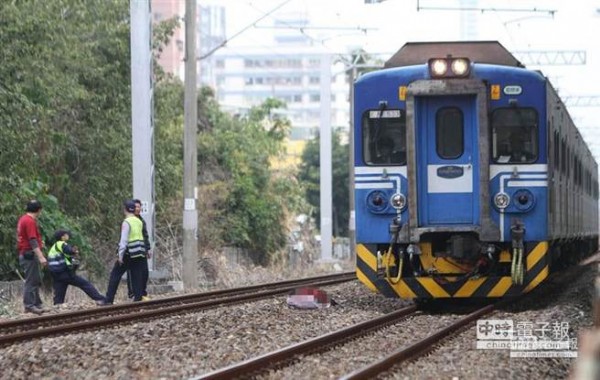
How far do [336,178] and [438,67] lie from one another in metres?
48.1

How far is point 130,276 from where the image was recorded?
52.7 feet

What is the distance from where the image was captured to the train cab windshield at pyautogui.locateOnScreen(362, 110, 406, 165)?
13.1 metres

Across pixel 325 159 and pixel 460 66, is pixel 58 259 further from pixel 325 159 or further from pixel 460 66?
pixel 325 159

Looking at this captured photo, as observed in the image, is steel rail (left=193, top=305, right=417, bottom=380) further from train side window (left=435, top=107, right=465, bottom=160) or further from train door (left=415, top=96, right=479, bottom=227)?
train side window (left=435, top=107, right=465, bottom=160)

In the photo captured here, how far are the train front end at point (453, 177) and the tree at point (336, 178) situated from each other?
147 feet

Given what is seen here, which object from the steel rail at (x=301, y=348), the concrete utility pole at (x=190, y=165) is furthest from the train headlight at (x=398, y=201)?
the concrete utility pole at (x=190, y=165)

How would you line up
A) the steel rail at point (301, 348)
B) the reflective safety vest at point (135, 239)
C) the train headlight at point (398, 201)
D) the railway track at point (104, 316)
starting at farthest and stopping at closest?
the reflective safety vest at point (135, 239) < the train headlight at point (398, 201) < the railway track at point (104, 316) < the steel rail at point (301, 348)

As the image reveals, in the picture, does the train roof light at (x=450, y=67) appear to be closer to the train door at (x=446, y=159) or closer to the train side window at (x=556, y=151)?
the train door at (x=446, y=159)

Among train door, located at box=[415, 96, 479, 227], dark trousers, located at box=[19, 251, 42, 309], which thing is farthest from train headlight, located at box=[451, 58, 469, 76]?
dark trousers, located at box=[19, 251, 42, 309]

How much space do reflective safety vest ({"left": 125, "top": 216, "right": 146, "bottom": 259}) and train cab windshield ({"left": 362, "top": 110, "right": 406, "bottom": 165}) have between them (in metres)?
3.93

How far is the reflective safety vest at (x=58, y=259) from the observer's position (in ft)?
49.6

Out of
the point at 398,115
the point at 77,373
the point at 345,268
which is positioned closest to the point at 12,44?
the point at 398,115

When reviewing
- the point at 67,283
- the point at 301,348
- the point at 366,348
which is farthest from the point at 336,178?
the point at 301,348

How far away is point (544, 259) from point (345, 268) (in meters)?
18.8
